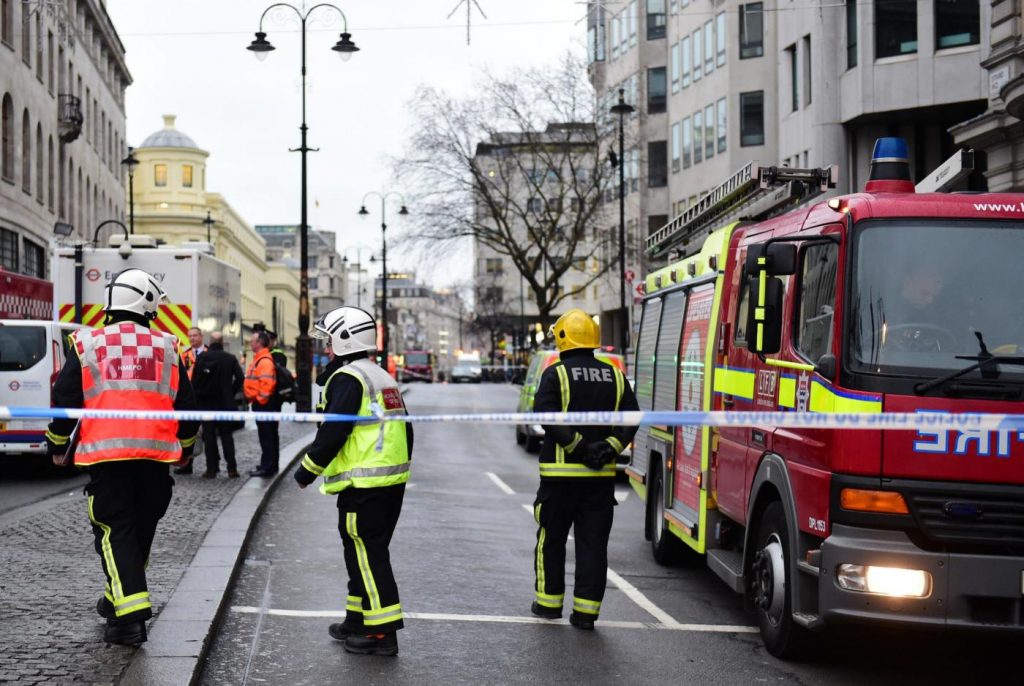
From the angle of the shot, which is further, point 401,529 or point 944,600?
point 401,529

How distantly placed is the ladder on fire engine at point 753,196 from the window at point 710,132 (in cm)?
3470

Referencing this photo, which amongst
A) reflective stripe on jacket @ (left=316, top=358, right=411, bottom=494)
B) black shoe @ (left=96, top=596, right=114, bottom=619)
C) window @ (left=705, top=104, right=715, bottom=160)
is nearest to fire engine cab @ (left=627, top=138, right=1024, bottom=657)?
reflective stripe on jacket @ (left=316, top=358, right=411, bottom=494)

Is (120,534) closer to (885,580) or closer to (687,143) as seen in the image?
(885,580)

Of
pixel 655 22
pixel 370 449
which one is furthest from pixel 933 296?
pixel 655 22

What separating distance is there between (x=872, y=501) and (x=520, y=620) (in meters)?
2.69

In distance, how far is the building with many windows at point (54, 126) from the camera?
36.0m

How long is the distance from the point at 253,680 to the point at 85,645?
2.79 ft

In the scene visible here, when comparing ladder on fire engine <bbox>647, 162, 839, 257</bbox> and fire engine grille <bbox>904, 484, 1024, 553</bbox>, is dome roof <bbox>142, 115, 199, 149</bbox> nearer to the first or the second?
ladder on fire engine <bbox>647, 162, 839, 257</bbox>

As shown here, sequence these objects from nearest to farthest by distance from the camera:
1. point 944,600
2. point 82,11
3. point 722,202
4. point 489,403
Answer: point 944,600 → point 722,202 → point 489,403 → point 82,11

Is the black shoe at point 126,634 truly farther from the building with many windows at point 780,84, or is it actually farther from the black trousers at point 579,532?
the building with many windows at point 780,84

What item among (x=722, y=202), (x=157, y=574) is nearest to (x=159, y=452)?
(x=157, y=574)

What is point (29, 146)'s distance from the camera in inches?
1533

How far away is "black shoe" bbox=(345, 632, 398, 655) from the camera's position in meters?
6.95

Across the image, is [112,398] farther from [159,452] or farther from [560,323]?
[560,323]
